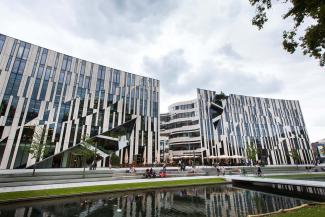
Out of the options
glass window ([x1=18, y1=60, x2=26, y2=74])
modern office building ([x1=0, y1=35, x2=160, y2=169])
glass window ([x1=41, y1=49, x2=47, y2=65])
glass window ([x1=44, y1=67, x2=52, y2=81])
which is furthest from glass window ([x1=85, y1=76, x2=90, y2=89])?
glass window ([x1=18, y1=60, x2=26, y2=74])

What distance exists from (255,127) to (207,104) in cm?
2196

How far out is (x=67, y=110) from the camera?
42.7 m

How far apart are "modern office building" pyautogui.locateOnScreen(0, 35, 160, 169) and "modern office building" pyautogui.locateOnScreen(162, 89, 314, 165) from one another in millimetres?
21870

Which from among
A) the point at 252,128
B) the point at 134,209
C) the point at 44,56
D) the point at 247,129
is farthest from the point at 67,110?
the point at 252,128

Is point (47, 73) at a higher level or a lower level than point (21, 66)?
lower

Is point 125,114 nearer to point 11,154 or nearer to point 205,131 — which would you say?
point 11,154

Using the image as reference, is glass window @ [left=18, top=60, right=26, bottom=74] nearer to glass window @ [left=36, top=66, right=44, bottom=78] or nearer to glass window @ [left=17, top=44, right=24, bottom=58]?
glass window @ [left=17, top=44, right=24, bottom=58]

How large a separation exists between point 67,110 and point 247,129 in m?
62.2

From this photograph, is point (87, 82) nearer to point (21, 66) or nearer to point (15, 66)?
point (21, 66)

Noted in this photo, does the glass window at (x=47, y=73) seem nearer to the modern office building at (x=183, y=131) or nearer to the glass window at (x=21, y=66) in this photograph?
the glass window at (x=21, y=66)

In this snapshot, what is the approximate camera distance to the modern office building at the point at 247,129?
219 feet

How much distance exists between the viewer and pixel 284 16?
8.84 m

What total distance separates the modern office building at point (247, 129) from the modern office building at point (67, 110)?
71.8 ft

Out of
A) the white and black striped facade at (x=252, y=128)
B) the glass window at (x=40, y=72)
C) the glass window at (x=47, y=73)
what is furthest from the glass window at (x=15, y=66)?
the white and black striped facade at (x=252, y=128)
